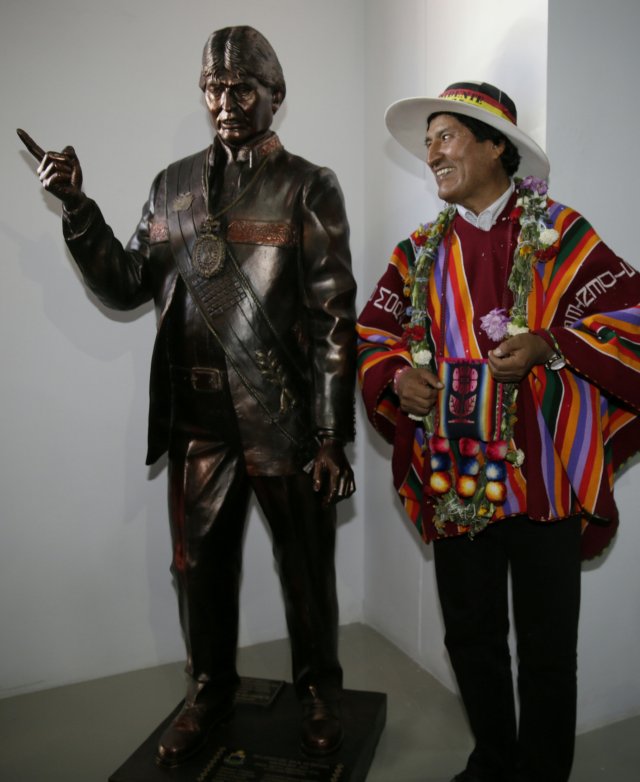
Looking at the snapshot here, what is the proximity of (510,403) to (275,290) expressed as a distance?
2.40 ft

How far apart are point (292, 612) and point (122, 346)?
1315 mm

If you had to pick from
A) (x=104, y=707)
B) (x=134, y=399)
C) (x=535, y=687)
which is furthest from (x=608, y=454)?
(x=104, y=707)

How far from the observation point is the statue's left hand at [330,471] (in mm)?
2158

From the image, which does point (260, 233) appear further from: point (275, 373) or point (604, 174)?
point (604, 174)

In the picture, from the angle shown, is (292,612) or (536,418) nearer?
(536,418)

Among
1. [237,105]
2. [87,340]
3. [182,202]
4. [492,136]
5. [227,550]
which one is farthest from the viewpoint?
[87,340]

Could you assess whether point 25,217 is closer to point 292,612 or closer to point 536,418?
point 292,612

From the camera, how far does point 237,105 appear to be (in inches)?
83.7

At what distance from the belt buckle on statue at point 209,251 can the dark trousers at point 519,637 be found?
1.00 meters

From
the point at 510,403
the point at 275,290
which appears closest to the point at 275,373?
the point at 275,290

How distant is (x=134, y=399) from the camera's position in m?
3.07

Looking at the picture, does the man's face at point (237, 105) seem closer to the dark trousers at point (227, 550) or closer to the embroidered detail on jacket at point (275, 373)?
the embroidered detail on jacket at point (275, 373)

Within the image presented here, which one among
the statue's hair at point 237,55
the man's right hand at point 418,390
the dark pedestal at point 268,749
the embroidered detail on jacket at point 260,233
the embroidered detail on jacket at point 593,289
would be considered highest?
the statue's hair at point 237,55

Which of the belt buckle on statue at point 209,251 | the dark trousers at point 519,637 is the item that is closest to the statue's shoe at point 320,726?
the dark trousers at point 519,637
